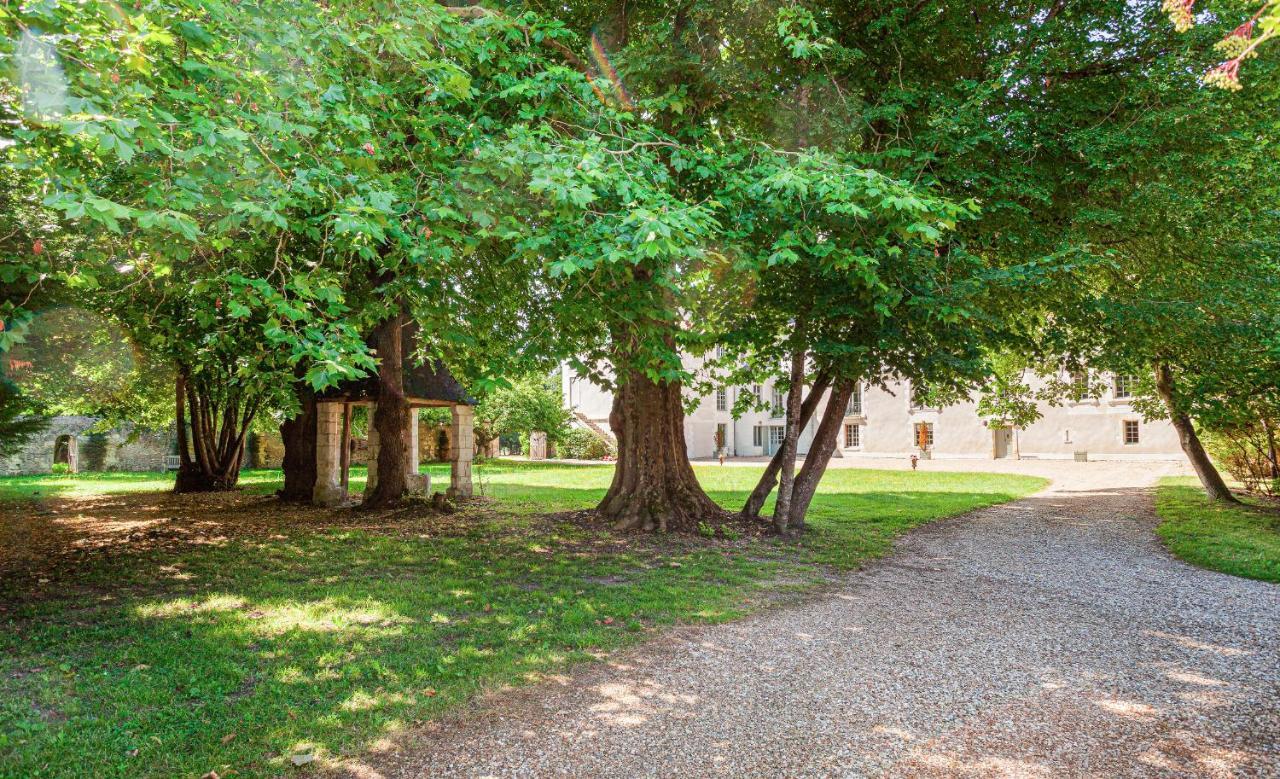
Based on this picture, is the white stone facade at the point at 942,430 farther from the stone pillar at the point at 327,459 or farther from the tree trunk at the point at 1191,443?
the stone pillar at the point at 327,459

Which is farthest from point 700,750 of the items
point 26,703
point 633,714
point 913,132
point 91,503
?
point 91,503

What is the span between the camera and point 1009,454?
3653 cm

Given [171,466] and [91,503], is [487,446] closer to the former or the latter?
[171,466]

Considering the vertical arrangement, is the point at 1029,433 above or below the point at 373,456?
above

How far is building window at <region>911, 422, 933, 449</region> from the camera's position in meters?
39.6

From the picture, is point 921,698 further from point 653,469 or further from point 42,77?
point 653,469

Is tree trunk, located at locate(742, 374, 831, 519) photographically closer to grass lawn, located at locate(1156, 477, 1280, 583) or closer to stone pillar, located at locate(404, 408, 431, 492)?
grass lawn, located at locate(1156, 477, 1280, 583)

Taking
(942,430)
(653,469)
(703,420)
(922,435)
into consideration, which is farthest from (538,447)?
(653,469)

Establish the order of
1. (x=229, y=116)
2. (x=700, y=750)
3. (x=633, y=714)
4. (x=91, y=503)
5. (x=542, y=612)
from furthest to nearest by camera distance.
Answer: (x=91, y=503) → (x=542, y=612) → (x=229, y=116) → (x=633, y=714) → (x=700, y=750)

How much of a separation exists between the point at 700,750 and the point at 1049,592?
571 cm

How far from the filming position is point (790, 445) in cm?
1105

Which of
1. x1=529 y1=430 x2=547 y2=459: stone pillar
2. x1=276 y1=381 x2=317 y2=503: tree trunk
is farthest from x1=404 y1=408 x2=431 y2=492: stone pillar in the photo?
x1=529 y1=430 x2=547 y2=459: stone pillar

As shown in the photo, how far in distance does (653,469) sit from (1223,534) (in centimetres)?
933

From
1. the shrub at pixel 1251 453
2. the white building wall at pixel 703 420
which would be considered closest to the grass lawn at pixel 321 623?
the shrub at pixel 1251 453
